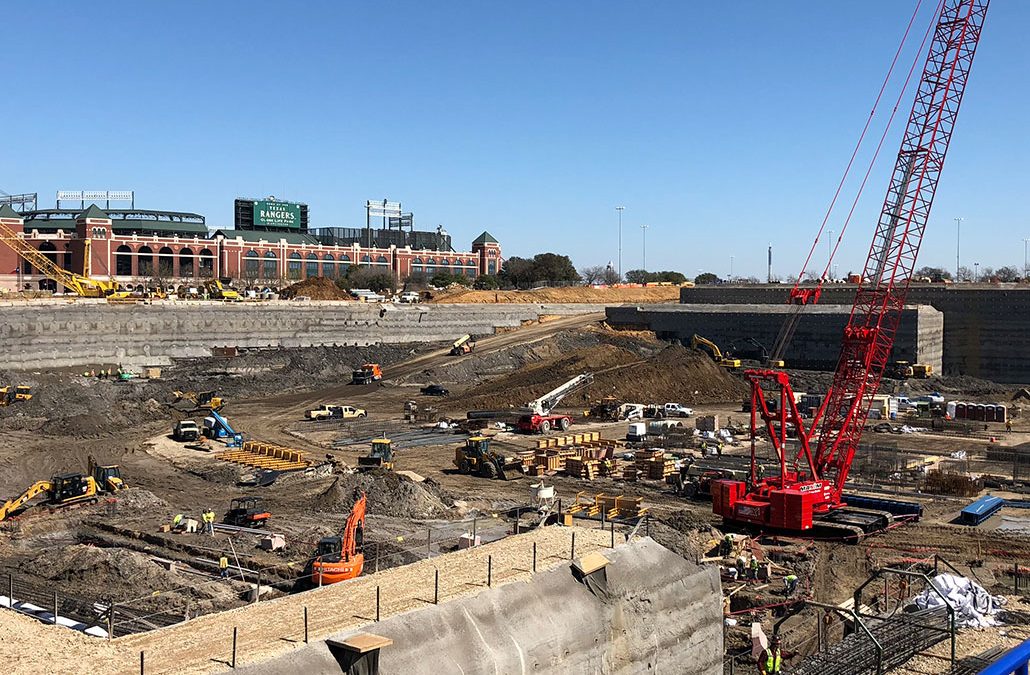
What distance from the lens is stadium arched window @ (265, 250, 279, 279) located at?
127 m

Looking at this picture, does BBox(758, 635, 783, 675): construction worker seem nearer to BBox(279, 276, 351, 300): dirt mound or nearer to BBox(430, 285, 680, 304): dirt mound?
BBox(279, 276, 351, 300): dirt mound

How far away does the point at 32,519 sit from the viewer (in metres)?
33.9

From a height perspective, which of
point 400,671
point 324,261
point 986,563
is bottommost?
point 986,563

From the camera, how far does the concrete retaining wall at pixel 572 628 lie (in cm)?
1652

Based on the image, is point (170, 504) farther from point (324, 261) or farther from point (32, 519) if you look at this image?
point (324, 261)

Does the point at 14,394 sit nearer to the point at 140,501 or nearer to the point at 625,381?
the point at 140,501

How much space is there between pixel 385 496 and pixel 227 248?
94.3 meters

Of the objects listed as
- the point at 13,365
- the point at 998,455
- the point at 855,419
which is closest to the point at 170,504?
the point at 855,419

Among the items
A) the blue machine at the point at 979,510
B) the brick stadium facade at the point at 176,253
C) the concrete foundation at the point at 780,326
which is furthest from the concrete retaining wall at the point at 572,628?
the brick stadium facade at the point at 176,253

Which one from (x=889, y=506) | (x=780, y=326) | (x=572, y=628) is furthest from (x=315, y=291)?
(x=572, y=628)

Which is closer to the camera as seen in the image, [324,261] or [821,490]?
[821,490]

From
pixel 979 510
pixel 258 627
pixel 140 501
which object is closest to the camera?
pixel 258 627

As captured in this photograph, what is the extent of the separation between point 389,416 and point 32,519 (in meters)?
28.0

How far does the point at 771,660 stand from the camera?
2119 cm
